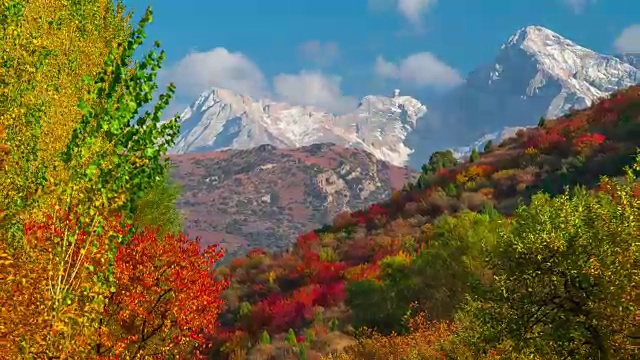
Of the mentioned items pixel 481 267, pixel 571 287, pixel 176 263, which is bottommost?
pixel 176 263

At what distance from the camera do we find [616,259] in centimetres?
959

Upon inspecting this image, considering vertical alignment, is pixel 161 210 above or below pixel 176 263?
above

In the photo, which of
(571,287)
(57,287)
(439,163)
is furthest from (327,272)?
(57,287)

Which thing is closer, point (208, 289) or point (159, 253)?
point (159, 253)

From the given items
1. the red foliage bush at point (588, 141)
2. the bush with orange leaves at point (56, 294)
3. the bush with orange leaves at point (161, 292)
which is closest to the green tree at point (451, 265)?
the bush with orange leaves at point (161, 292)

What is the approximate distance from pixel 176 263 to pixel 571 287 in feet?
39.9

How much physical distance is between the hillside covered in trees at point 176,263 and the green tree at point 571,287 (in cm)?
3

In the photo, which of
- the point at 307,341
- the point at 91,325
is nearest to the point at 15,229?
the point at 91,325

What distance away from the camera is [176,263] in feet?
58.9

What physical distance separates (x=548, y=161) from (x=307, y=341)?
31080 millimetres

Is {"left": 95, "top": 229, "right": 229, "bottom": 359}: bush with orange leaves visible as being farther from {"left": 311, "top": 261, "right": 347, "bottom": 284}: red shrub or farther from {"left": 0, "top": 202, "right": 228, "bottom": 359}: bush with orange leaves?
{"left": 311, "top": 261, "right": 347, "bottom": 284}: red shrub

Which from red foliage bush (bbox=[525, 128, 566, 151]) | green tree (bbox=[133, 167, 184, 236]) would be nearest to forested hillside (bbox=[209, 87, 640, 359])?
red foliage bush (bbox=[525, 128, 566, 151])

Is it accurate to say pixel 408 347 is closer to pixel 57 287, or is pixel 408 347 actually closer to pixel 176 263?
pixel 176 263

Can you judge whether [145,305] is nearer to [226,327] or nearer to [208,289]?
[208,289]
